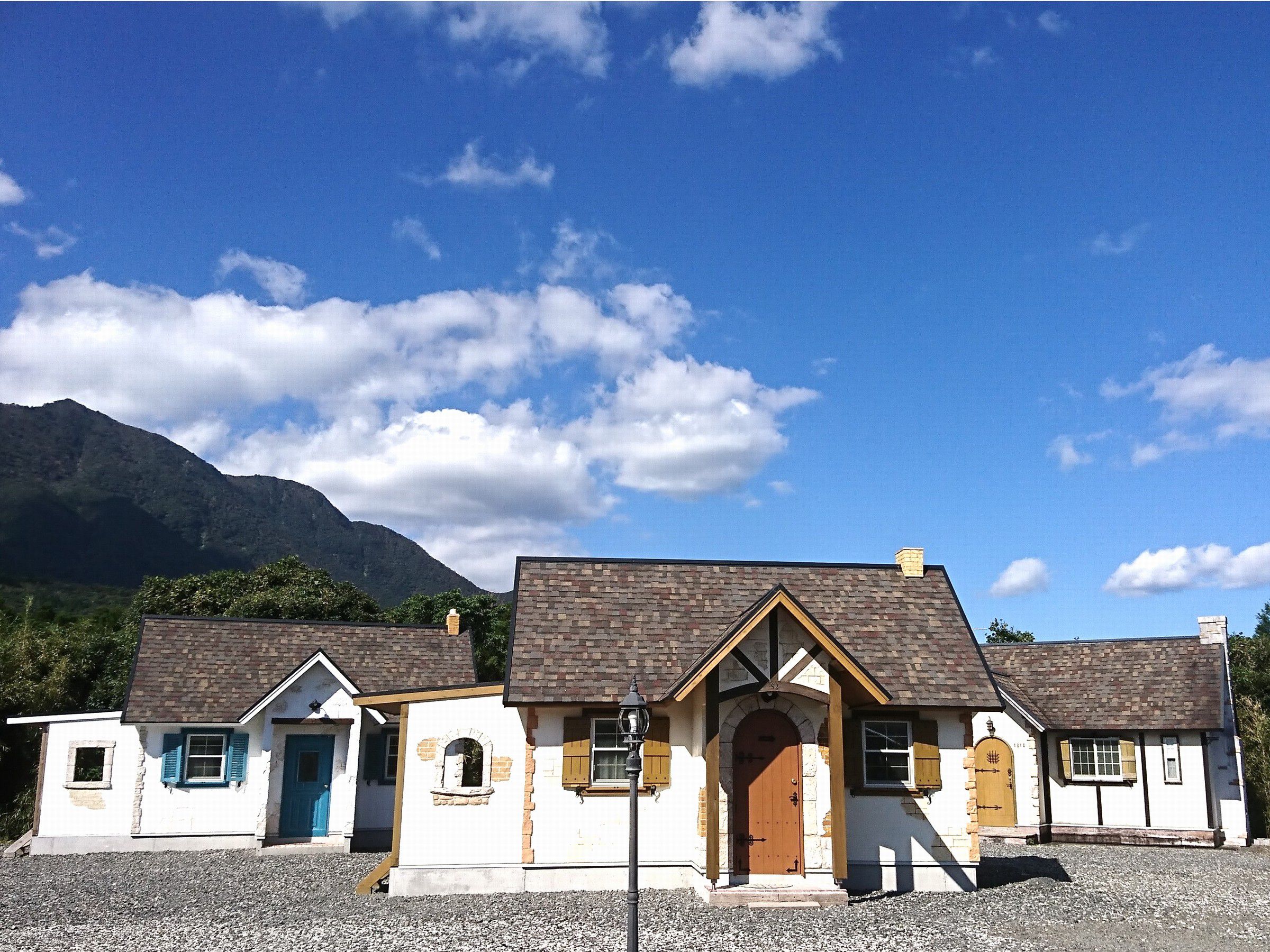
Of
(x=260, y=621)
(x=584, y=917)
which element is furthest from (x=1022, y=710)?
(x=260, y=621)

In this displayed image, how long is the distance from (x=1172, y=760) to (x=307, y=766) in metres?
22.2

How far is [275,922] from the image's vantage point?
14422 millimetres

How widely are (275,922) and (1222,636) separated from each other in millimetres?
25097

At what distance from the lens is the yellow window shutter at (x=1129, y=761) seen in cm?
2570

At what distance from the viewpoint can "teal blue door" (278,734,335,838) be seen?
904 inches

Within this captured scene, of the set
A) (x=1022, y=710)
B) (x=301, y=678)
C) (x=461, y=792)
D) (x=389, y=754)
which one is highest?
(x=301, y=678)

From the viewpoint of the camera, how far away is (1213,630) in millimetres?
26984

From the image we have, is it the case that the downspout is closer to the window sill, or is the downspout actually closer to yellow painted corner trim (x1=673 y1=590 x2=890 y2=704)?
the window sill

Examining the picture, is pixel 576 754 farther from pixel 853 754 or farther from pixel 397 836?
pixel 853 754

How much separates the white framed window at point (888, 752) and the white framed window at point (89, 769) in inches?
695

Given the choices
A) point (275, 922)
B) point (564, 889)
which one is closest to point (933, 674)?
point (564, 889)

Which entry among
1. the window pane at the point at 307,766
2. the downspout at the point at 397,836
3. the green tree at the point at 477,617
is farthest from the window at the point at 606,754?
the green tree at the point at 477,617

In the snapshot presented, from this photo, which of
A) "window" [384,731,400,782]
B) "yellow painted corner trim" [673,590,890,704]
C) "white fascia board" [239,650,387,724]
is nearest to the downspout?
"yellow painted corner trim" [673,590,890,704]

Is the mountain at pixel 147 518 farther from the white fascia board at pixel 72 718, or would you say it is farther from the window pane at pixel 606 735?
the window pane at pixel 606 735
